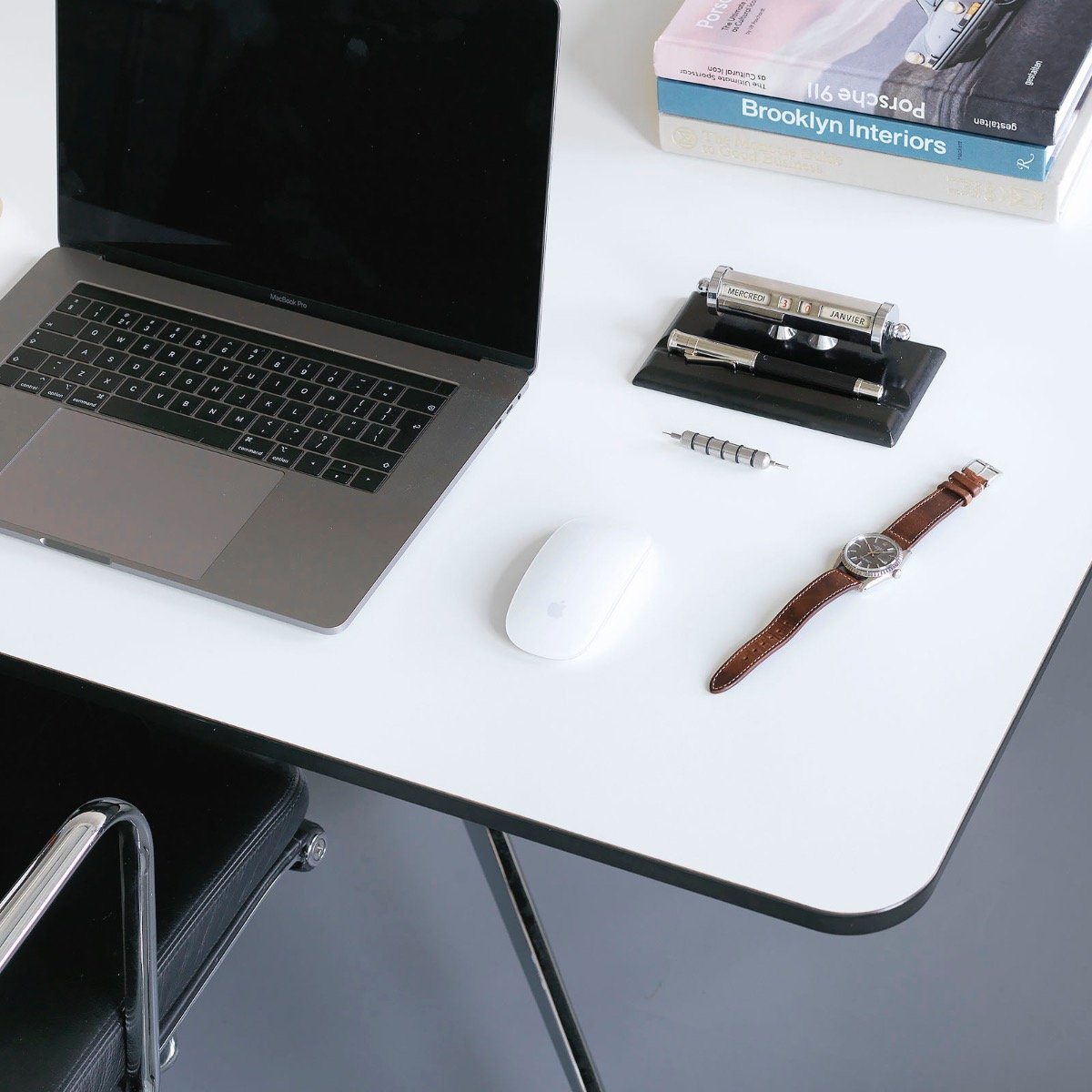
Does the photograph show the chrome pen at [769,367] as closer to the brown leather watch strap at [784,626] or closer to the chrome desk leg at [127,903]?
the brown leather watch strap at [784,626]

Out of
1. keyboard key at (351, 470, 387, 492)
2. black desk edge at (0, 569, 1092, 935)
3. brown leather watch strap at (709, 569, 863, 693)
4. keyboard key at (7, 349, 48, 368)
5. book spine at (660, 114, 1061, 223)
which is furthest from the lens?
book spine at (660, 114, 1061, 223)

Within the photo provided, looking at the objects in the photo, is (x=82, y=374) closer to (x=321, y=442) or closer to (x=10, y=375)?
(x=10, y=375)

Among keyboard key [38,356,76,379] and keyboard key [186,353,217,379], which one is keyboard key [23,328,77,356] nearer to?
keyboard key [38,356,76,379]

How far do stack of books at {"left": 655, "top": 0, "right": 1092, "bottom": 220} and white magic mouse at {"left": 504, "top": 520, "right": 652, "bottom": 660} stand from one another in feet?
1.64

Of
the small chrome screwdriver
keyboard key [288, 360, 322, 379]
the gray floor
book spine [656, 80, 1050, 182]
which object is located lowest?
the gray floor

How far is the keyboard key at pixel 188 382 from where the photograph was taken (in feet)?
3.67

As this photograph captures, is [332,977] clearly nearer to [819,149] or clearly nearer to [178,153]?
[178,153]

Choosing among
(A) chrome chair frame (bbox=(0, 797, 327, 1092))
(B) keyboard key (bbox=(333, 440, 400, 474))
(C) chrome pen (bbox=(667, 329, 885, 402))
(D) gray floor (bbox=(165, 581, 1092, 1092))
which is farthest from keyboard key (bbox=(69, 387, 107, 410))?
(D) gray floor (bbox=(165, 581, 1092, 1092))

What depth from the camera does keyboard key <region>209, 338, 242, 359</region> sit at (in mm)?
1138

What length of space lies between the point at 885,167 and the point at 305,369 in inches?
22.6

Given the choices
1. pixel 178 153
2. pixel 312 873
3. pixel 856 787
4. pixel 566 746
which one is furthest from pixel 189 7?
pixel 312 873

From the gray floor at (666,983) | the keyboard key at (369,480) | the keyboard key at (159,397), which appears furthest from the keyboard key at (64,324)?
the gray floor at (666,983)

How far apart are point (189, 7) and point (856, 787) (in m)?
0.78

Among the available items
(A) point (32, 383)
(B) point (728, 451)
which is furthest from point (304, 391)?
(B) point (728, 451)
